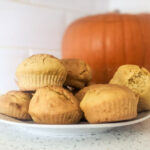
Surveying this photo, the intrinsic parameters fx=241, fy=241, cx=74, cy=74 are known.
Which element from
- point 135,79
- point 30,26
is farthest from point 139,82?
point 30,26

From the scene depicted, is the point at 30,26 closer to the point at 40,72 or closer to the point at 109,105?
the point at 40,72

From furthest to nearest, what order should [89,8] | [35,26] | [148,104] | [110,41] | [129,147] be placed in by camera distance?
[89,8]
[35,26]
[110,41]
[148,104]
[129,147]

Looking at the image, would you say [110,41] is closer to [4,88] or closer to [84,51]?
[84,51]

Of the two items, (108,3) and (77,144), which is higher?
(108,3)

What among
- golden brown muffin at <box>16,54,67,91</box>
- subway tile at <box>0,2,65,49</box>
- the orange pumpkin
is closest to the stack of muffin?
golden brown muffin at <box>16,54,67,91</box>

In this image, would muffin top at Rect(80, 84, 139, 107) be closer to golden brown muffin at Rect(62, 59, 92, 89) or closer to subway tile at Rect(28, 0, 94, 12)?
golden brown muffin at Rect(62, 59, 92, 89)

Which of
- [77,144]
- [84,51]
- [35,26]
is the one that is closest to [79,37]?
[84,51]
